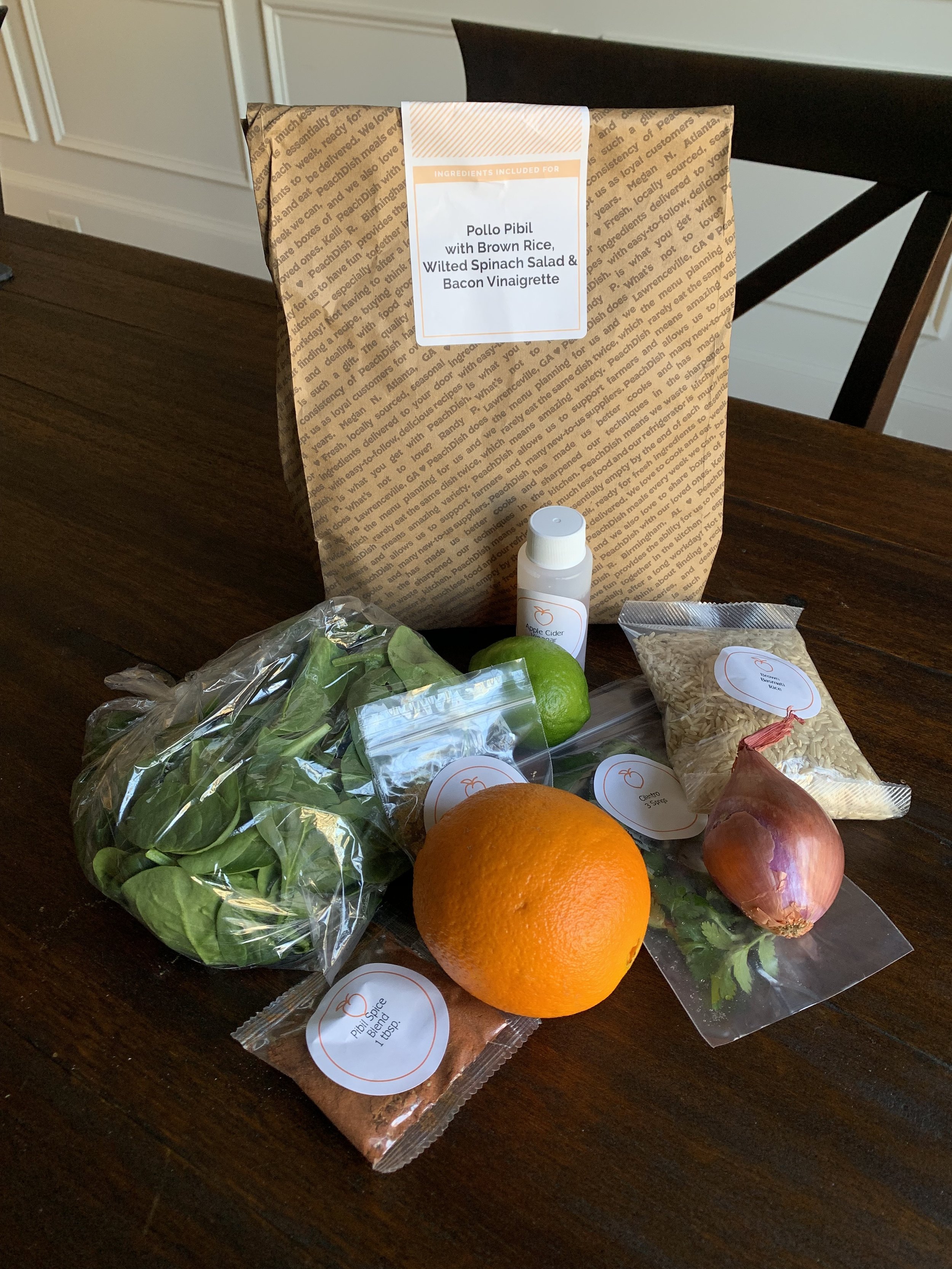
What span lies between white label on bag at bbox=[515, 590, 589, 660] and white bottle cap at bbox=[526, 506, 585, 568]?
0.03 meters

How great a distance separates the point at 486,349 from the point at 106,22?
2836 millimetres

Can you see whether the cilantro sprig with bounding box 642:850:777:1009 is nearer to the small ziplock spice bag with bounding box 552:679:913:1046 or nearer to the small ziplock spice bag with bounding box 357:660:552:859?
the small ziplock spice bag with bounding box 552:679:913:1046

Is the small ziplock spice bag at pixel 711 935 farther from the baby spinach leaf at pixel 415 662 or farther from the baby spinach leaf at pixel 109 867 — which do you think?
the baby spinach leaf at pixel 109 867

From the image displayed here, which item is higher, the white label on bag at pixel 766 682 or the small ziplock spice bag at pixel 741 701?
the white label on bag at pixel 766 682

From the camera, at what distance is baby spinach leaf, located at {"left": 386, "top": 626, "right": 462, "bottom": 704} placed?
58 centimetres

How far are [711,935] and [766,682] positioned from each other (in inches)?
7.5

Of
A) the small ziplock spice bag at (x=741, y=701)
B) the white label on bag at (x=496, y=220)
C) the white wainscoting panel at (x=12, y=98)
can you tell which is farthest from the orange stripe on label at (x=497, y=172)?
the white wainscoting panel at (x=12, y=98)

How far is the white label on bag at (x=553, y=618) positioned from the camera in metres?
0.63

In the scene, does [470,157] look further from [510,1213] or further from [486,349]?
[510,1213]

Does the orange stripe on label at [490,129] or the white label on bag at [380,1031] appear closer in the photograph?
the white label on bag at [380,1031]

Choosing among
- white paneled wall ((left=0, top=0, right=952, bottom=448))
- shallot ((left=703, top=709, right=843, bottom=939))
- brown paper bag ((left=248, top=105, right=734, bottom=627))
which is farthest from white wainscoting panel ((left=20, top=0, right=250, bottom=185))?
shallot ((left=703, top=709, right=843, bottom=939))

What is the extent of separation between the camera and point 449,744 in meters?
0.56

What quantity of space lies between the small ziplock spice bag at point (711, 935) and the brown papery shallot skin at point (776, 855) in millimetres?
15

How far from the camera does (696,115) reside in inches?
22.5
